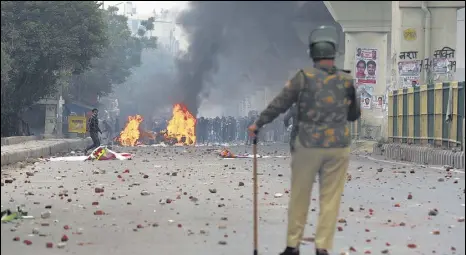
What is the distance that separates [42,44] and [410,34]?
14133mm

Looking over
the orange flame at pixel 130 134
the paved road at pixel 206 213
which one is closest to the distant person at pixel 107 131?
the orange flame at pixel 130 134

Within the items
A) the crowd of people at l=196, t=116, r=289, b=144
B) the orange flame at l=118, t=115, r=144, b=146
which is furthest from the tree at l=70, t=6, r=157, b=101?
the orange flame at l=118, t=115, r=144, b=146

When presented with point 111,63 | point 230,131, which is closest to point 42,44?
point 230,131

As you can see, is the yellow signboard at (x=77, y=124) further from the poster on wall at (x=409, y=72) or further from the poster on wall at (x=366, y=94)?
the poster on wall at (x=409, y=72)

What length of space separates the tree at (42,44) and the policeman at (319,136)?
2541 cm

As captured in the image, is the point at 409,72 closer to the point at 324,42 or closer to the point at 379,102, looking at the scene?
the point at 379,102

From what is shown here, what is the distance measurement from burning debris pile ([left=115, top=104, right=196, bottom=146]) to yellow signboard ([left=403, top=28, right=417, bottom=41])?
68.0ft

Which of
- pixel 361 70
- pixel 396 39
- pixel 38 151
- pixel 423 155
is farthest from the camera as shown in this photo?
pixel 361 70

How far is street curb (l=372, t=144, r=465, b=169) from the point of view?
2062 centimetres

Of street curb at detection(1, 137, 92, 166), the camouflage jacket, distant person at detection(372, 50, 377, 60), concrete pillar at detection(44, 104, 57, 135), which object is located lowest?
street curb at detection(1, 137, 92, 166)

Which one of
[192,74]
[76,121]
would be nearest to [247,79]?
[192,74]

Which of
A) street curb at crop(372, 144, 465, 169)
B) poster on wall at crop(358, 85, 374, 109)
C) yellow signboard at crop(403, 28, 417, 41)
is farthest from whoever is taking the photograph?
poster on wall at crop(358, 85, 374, 109)

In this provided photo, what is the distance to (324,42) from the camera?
6.62m

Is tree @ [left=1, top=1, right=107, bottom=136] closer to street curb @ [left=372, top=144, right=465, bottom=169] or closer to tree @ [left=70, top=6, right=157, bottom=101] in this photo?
street curb @ [left=372, top=144, right=465, bottom=169]
